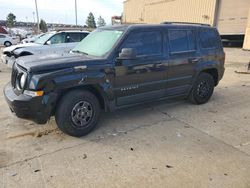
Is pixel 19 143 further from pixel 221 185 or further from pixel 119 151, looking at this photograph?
pixel 221 185

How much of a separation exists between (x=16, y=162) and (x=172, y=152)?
2272 millimetres

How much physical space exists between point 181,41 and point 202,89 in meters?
1.42

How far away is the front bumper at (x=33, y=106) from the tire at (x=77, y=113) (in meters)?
0.22

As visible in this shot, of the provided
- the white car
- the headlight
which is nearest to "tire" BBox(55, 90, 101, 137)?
the headlight

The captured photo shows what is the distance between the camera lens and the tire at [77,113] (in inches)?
154

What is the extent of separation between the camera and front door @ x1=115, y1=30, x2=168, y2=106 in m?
4.39

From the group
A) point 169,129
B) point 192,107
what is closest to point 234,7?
point 192,107

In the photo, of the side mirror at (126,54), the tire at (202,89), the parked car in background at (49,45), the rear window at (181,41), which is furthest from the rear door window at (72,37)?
the side mirror at (126,54)

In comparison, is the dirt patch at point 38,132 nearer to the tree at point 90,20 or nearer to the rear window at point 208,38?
the rear window at point 208,38

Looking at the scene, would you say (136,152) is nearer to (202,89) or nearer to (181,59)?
(181,59)

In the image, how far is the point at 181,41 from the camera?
204 inches

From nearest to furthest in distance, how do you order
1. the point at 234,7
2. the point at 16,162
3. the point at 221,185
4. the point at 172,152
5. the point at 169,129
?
1. the point at 221,185
2. the point at 16,162
3. the point at 172,152
4. the point at 169,129
5. the point at 234,7

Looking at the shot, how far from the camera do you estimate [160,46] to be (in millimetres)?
4809

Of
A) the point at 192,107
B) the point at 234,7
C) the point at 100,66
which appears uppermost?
the point at 234,7
